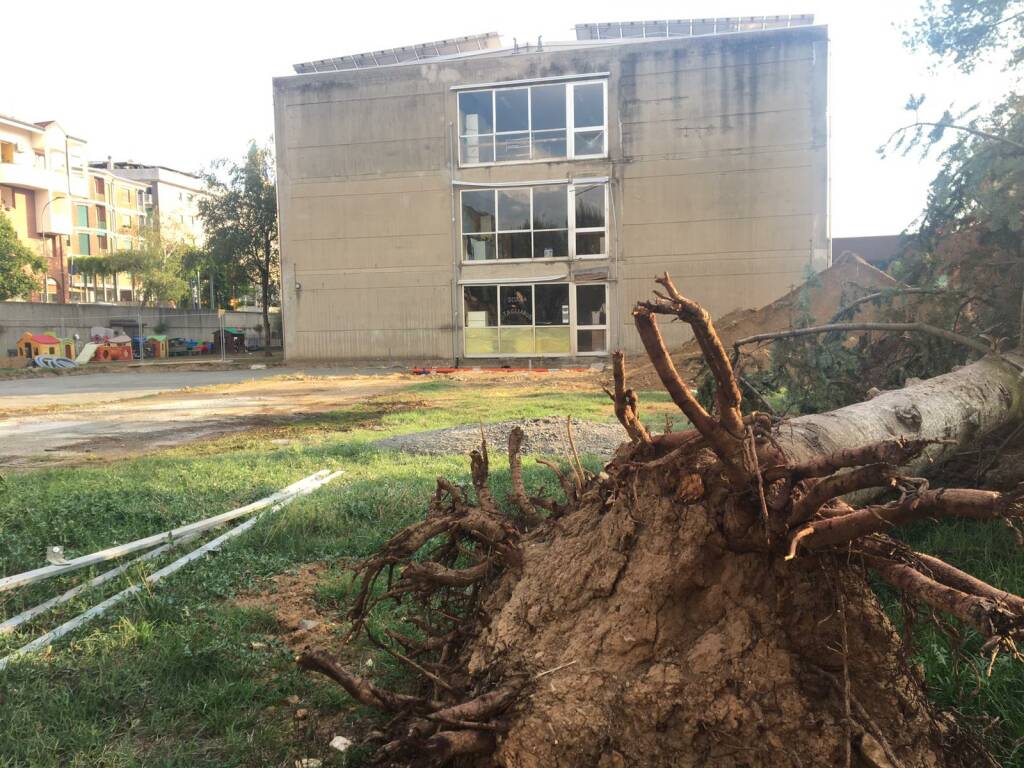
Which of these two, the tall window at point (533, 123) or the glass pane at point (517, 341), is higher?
the tall window at point (533, 123)

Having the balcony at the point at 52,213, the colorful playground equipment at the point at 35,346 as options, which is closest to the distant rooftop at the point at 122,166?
the balcony at the point at 52,213

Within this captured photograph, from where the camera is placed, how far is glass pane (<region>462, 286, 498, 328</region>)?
2384 cm

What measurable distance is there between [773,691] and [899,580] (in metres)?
0.39

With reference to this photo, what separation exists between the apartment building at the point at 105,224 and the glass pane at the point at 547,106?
163 feet

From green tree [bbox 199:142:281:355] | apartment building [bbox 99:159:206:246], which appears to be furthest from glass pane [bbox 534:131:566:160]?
apartment building [bbox 99:159:206:246]

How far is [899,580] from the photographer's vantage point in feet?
5.31

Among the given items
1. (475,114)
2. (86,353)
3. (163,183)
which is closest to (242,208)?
(86,353)

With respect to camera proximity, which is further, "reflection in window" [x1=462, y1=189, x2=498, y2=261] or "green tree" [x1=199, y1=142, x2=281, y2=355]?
"green tree" [x1=199, y1=142, x2=281, y2=355]

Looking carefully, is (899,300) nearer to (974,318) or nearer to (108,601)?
(974,318)

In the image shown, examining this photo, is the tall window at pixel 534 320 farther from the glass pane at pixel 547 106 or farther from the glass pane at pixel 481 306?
the glass pane at pixel 547 106

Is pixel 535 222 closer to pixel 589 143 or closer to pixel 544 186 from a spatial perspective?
pixel 544 186

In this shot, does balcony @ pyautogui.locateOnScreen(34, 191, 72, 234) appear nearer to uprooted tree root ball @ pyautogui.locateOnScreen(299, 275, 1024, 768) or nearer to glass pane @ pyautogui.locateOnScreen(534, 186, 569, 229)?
glass pane @ pyautogui.locateOnScreen(534, 186, 569, 229)

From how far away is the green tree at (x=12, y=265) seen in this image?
125 feet

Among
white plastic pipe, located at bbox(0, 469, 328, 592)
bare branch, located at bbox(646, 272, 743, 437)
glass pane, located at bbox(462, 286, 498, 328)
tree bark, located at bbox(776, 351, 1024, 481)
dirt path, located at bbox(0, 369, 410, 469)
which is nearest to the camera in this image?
bare branch, located at bbox(646, 272, 743, 437)
